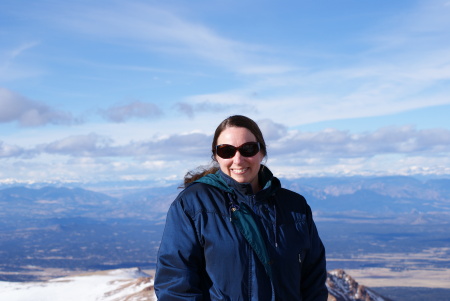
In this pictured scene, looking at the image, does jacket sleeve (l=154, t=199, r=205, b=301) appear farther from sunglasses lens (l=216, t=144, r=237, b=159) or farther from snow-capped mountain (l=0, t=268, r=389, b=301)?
snow-capped mountain (l=0, t=268, r=389, b=301)

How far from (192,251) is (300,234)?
129 cm

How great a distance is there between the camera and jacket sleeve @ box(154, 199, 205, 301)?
577 centimetres

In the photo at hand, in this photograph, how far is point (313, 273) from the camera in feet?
21.4

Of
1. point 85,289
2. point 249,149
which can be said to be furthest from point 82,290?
point 249,149

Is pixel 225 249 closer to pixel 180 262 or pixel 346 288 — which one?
pixel 180 262

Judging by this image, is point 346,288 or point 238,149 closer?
point 238,149

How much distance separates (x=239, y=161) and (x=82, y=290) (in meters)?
67.1

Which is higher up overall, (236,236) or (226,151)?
(226,151)

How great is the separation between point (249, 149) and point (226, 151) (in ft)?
0.90

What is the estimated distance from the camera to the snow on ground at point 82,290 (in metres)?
62.1

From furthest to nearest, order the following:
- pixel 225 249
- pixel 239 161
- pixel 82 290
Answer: pixel 82 290, pixel 239 161, pixel 225 249

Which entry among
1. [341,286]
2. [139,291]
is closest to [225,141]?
[139,291]

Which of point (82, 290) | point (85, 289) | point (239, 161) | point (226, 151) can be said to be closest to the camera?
point (239, 161)

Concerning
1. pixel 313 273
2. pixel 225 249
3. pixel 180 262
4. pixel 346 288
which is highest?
pixel 225 249
